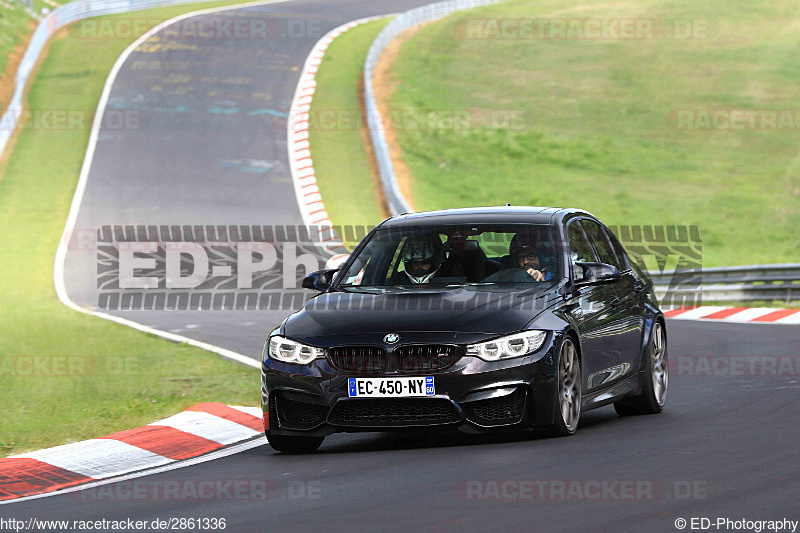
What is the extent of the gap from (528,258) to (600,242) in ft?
4.17

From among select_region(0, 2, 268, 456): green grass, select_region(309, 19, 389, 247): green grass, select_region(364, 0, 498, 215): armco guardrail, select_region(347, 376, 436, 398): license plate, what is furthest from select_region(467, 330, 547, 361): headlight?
select_region(364, 0, 498, 215): armco guardrail

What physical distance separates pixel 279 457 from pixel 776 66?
39854mm

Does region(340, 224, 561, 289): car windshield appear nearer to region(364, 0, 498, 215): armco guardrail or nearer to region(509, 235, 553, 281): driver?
region(509, 235, 553, 281): driver

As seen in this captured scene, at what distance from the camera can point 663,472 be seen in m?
7.14

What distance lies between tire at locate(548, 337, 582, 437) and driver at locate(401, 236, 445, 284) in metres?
1.22

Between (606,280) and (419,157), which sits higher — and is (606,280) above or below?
above

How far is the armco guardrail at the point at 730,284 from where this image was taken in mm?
20719

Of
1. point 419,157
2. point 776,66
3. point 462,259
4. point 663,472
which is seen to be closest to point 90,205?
point 419,157

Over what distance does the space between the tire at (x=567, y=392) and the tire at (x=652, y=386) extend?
142 centimetres

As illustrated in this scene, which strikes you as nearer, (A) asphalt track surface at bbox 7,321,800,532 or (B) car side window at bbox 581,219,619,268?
(A) asphalt track surface at bbox 7,321,800,532

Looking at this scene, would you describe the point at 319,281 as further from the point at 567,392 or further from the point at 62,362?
the point at 62,362

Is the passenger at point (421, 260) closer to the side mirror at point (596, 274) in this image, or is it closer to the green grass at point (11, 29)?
the side mirror at point (596, 274)

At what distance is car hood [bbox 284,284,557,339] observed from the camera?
27.0 feet

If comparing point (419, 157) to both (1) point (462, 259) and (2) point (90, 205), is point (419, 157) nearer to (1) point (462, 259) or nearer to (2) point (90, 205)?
(2) point (90, 205)
